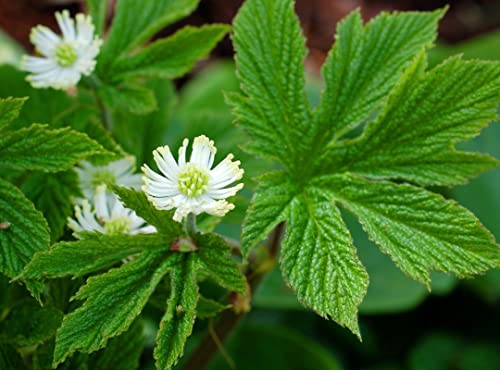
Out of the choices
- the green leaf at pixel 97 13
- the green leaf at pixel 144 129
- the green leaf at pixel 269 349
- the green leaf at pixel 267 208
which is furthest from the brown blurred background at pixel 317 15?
the green leaf at pixel 267 208

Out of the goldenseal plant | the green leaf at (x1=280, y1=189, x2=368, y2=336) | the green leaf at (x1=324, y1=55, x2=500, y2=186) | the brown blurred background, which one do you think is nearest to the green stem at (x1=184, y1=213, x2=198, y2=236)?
the goldenseal plant

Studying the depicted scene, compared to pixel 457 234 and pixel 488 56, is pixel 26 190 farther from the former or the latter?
pixel 488 56

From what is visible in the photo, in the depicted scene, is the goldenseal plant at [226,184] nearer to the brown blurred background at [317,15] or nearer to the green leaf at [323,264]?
the green leaf at [323,264]

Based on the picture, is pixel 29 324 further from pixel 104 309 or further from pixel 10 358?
pixel 104 309

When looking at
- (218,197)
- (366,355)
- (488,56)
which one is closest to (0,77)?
(218,197)

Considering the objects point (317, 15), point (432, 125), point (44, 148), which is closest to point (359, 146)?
point (432, 125)

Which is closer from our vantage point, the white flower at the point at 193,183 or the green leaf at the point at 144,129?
the white flower at the point at 193,183
